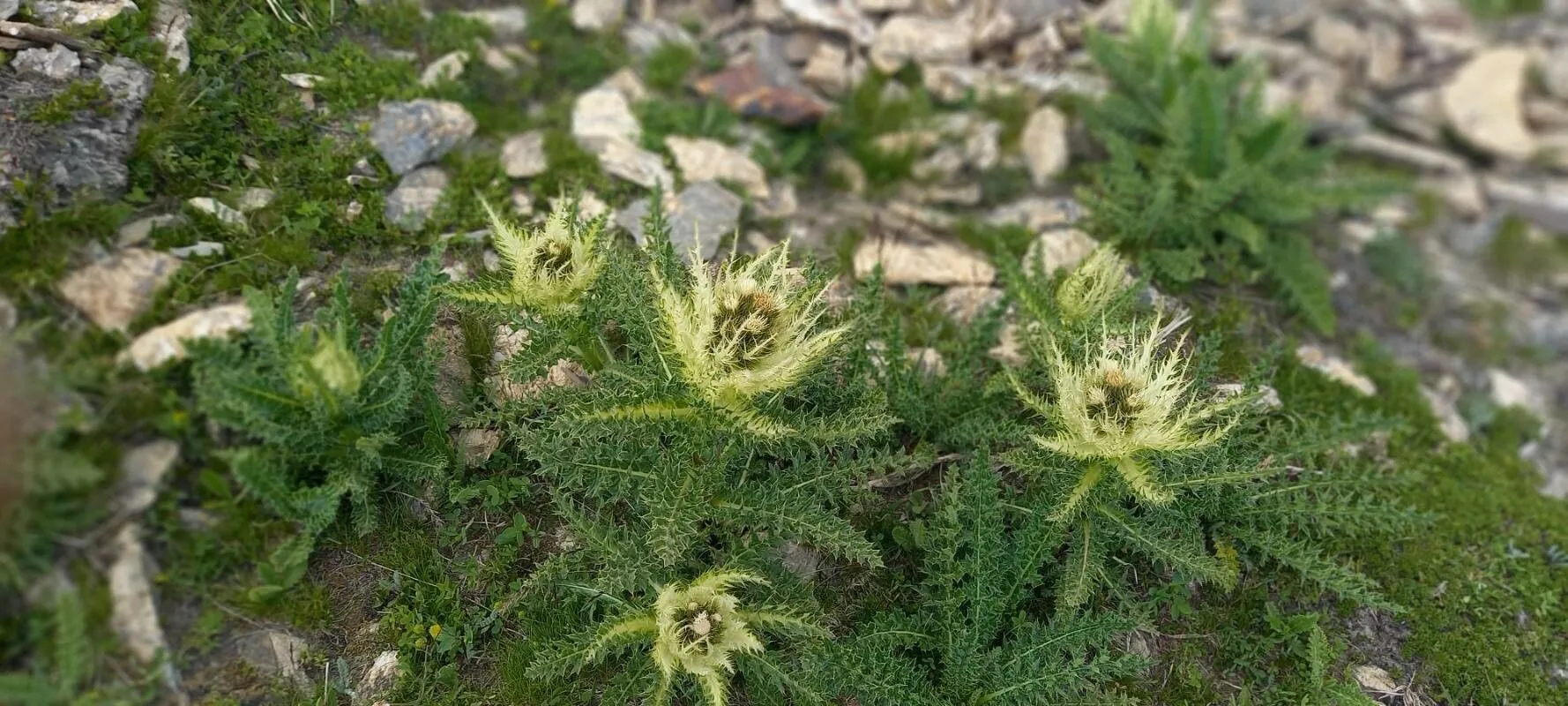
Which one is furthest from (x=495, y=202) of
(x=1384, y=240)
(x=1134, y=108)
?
(x=1384, y=240)

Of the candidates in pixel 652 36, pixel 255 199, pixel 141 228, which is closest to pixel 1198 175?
pixel 652 36

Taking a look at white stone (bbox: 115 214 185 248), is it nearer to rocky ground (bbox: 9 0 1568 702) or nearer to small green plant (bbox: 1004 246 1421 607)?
rocky ground (bbox: 9 0 1568 702)

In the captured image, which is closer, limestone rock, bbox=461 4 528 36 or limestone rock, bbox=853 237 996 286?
limestone rock, bbox=853 237 996 286

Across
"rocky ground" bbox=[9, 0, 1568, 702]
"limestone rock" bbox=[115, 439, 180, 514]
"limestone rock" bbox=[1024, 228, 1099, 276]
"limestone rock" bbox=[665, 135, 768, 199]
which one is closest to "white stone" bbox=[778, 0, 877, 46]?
"rocky ground" bbox=[9, 0, 1568, 702]

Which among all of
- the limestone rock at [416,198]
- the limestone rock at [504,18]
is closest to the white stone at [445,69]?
the limestone rock at [504,18]

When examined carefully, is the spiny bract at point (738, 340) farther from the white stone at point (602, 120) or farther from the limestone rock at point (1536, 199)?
the limestone rock at point (1536, 199)

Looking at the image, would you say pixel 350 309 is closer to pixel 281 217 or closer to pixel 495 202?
pixel 281 217
